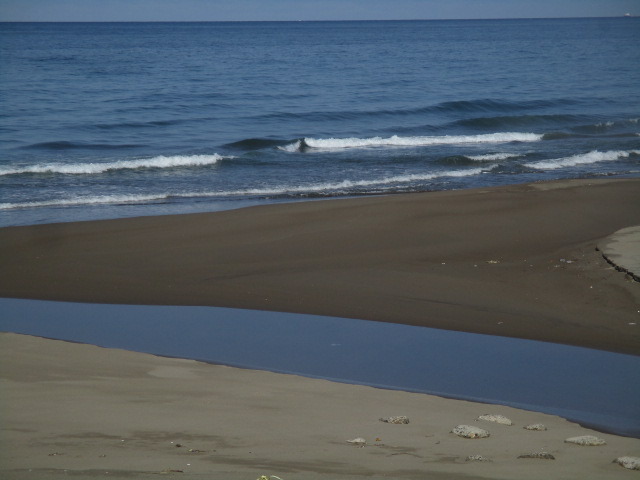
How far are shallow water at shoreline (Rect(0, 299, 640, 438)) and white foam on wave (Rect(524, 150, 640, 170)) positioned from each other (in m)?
12.6

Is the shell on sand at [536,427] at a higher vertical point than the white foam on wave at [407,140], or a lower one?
lower

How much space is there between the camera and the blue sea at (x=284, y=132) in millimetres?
16297

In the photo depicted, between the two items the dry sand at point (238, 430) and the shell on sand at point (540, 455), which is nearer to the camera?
the dry sand at point (238, 430)

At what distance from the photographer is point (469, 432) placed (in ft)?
15.8

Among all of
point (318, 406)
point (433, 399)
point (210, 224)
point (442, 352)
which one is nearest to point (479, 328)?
point (442, 352)

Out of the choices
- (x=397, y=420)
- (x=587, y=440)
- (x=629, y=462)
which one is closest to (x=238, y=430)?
(x=397, y=420)

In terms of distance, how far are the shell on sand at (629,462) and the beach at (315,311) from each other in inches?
3.1

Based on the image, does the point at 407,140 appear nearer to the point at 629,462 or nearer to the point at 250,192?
the point at 250,192

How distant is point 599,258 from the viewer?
30.7ft

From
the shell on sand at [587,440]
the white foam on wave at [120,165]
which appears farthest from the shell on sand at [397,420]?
the white foam on wave at [120,165]

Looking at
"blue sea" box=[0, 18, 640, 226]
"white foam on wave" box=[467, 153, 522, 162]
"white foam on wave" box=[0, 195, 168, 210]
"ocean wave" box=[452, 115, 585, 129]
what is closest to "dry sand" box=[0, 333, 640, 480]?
"blue sea" box=[0, 18, 640, 226]

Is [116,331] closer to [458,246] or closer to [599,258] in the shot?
[458,246]

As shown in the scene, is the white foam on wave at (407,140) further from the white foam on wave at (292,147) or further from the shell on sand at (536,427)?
the shell on sand at (536,427)

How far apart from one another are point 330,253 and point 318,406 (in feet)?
16.5
